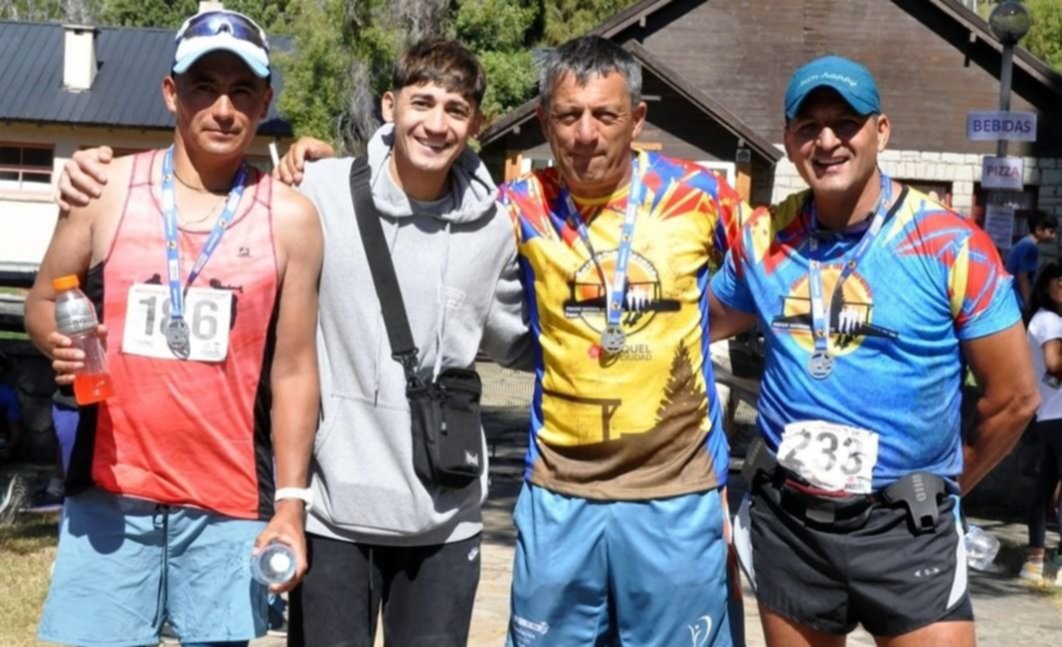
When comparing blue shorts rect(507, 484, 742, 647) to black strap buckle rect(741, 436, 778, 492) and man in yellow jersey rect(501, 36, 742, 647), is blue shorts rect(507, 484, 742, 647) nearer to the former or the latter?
man in yellow jersey rect(501, 36, 742, 647)

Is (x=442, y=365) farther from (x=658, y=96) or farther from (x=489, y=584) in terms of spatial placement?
(x=658, y=96)

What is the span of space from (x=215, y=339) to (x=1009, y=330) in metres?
1.99

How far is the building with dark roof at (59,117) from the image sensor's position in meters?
39.6

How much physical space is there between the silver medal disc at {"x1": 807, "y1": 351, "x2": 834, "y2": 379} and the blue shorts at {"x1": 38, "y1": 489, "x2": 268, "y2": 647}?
4.84 ft

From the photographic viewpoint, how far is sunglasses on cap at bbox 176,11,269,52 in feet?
13.3

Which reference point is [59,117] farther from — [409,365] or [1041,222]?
[409,365]

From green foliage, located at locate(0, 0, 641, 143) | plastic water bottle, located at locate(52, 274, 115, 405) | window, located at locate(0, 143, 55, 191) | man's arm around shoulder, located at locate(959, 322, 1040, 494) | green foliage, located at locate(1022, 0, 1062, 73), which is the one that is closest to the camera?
plastic water bottle, located at locate(52, 274, 115, 405)

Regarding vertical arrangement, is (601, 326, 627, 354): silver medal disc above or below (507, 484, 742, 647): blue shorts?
above

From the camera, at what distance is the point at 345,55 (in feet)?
93.7

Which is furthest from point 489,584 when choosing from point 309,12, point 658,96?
point 309,12

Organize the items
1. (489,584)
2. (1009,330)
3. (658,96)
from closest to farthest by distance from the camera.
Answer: (1009,330) → (489,584) → (658,96)

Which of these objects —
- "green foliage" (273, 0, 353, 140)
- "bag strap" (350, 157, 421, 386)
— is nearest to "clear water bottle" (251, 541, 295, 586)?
"bag strap" (350, 157, 421, 386)

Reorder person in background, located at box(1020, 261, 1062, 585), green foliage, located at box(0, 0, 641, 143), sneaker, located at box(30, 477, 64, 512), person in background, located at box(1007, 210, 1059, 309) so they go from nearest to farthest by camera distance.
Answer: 1. person in background, located at box(1020, 261, 1062, 585)
2. sneaker, located at box(30, 477, 64, 512)
3. person in background, located at box(1007, 210, 1059, 309)
4. green foliage, located at box(0, 0, 641, 143)

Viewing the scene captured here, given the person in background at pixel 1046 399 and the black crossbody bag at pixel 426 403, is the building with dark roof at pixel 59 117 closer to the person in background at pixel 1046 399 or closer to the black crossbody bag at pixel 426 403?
the person in background at pixel 1046 399
